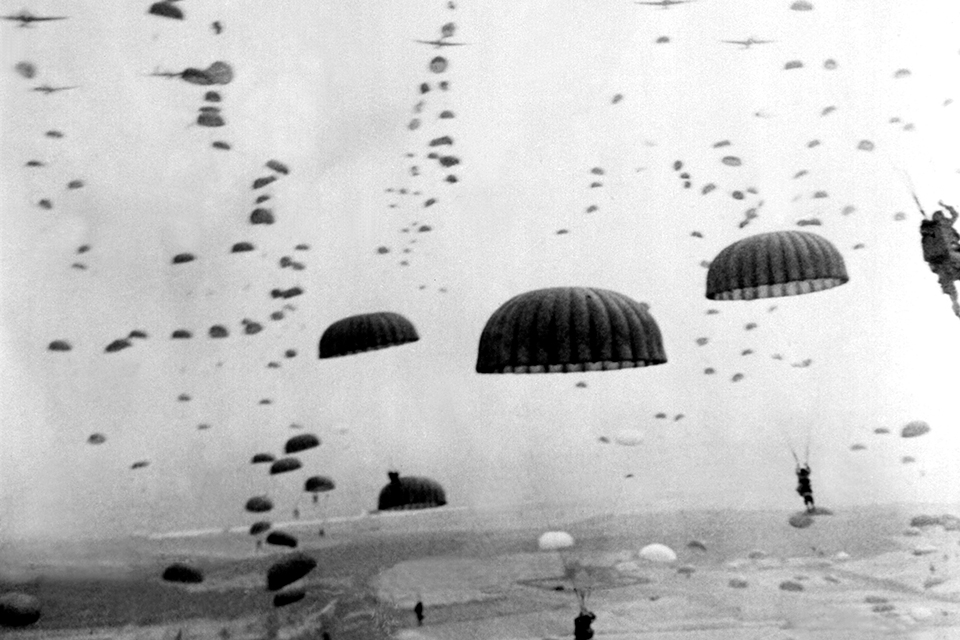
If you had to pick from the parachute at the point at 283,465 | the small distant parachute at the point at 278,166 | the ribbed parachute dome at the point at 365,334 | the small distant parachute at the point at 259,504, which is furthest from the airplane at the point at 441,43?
the small distant parachute at the point at 259,504

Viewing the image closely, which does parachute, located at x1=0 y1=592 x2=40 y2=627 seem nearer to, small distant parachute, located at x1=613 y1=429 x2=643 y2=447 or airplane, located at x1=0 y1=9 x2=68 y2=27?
airplane, located at x1=0 y1=9 x2=68 y2=27

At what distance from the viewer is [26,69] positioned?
4.73 metres

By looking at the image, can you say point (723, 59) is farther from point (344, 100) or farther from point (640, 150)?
point (344, 100)

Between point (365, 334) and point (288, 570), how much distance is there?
1.11 metres

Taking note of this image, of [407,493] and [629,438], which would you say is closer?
[407,493]

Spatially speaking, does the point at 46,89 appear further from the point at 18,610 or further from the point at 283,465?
the point at 18,610

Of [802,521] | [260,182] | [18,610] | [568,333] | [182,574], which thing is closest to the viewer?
[568,333]

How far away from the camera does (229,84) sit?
4.90 meters

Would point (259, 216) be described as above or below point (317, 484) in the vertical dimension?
above

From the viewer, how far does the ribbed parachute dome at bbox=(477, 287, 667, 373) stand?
415 cm

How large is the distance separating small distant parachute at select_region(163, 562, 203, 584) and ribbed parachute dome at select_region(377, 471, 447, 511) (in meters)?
0.85

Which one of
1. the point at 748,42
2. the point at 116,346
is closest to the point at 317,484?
the point at 116,346

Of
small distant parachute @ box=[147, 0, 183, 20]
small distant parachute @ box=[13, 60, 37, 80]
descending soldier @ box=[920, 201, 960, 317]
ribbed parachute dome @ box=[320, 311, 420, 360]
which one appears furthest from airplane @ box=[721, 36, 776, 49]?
small distant parachute @ box=[13, 60, 37, 80]

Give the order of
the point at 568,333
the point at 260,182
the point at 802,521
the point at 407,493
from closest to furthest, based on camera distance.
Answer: the point at 568,333 → the point at 407,493 → the point at 260,182 → the point at 802,521
